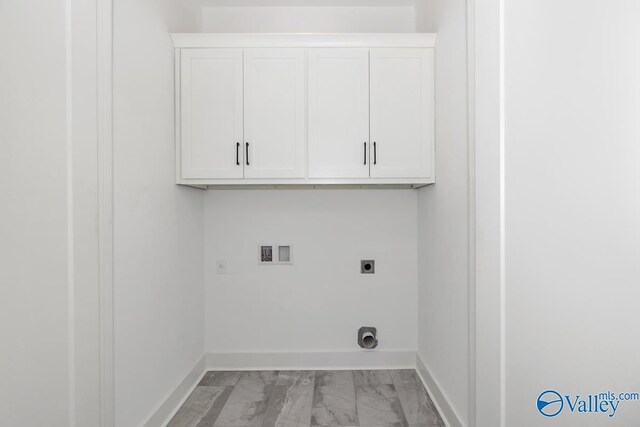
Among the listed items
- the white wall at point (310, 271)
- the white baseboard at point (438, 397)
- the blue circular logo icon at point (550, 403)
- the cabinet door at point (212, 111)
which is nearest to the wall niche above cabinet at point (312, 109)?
the cabinet door at point (212, 111)

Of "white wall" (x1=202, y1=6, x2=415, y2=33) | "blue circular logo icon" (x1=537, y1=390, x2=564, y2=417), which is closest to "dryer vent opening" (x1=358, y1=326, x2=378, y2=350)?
"blue circular logo icon" (x1=537, y1=390, x2=564, y2=417)

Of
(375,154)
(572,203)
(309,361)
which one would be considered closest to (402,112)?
(375,154)

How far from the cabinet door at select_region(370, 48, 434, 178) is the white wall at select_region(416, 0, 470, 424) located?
0.29 ft

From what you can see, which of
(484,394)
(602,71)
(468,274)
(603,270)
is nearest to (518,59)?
(602,71)

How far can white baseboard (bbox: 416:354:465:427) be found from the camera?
2.08 m

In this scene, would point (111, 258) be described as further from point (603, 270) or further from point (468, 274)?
point (603, 270)

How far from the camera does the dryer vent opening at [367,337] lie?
2875 mm

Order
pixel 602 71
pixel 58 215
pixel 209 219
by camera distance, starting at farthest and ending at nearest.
→ pixel 209 219, pixel 58 215, pixel 602 71

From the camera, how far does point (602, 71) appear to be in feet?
3.36

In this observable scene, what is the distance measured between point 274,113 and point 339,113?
0.41 m

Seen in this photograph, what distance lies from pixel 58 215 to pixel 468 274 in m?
1.69

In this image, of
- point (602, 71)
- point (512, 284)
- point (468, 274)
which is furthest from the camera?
point (468, 274)

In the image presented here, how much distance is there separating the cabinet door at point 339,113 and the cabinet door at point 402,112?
68mm

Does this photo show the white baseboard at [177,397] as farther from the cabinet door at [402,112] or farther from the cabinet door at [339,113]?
A: the cabinet door at [402,112]
